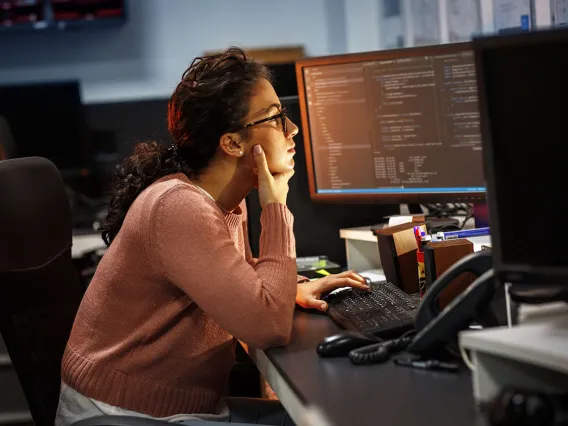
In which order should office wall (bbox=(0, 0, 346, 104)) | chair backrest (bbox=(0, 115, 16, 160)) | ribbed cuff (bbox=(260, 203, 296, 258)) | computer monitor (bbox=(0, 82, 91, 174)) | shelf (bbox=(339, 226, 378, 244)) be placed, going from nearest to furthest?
ribbed cuff (bbox=(260, 203, 296, 258)) → shelf (bbox=(339, 226, 378, 244)) → chair backrest (bbox=(0, 115, 16, 160)) → computer monitor (bbox=(0, 82, 91, 174)) → office wall (bbox=(0, 0, 346, 104))

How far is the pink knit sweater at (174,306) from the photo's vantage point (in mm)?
1518

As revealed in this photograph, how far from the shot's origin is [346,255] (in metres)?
2.39

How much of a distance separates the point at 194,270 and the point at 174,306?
0.52 ft

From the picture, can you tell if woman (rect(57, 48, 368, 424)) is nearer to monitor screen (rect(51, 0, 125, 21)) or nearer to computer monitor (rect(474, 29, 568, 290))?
computer monitor (rect(474, 29, 568, 290))

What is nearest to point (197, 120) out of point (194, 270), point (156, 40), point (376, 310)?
point (194, 270)

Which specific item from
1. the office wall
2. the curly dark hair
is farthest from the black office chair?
the office wall

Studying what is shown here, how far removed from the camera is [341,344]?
4.75 feet

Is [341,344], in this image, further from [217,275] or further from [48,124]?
[48,124]

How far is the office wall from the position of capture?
531 cm

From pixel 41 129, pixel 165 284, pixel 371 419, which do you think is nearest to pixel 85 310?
pixel 165 284

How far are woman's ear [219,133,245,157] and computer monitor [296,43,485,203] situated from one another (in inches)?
20.8

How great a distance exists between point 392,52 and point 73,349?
40.2 inches

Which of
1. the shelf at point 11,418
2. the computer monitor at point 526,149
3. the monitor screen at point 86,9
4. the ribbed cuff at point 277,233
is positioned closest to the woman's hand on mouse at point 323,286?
the ribbed cuff at point 277,233

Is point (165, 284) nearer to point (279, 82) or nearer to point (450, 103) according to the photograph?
point (450, 103)
